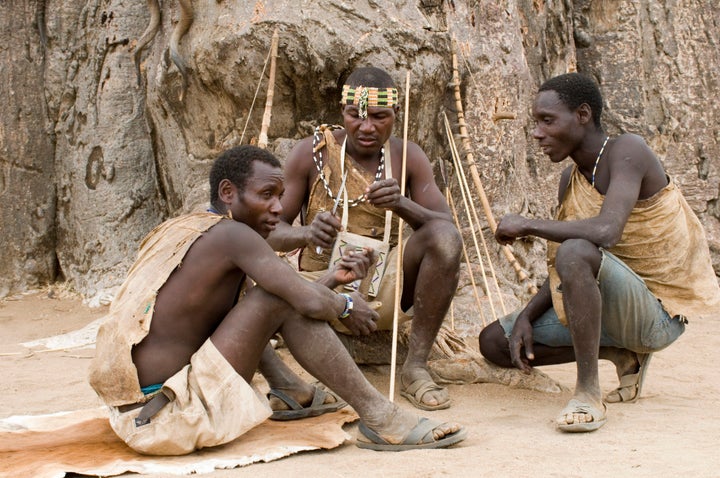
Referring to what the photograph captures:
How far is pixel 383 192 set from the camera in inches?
144

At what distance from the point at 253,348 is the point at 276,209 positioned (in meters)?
0.50

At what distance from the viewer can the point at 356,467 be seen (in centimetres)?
288

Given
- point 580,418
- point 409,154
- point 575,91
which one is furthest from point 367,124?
point 580,418

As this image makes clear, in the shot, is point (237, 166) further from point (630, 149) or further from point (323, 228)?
point (630, 149)

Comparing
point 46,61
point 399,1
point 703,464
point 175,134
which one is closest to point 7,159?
point 46,61

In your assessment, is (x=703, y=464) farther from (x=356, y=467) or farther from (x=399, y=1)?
(x=399, y=1)

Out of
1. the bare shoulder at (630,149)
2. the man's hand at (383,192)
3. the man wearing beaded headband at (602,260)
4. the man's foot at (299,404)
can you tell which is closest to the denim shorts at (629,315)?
the man wearing beaded headband at (602,260)

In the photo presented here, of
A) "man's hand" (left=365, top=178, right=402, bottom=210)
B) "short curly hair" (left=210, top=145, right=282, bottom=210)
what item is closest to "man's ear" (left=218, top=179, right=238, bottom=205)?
"short curly hair" (left=210, top=145, right=282, bottom=210)

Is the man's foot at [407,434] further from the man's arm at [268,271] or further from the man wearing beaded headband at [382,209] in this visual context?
the man wearing beaded headband at [382,209]

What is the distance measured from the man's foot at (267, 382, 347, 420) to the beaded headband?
48.9 inches

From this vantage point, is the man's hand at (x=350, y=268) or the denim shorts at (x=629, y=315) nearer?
the man's hand at (x=350, y=268)

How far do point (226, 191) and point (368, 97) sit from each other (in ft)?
3.29

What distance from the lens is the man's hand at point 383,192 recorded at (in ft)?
12.0

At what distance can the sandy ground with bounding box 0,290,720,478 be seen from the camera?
281 cm
